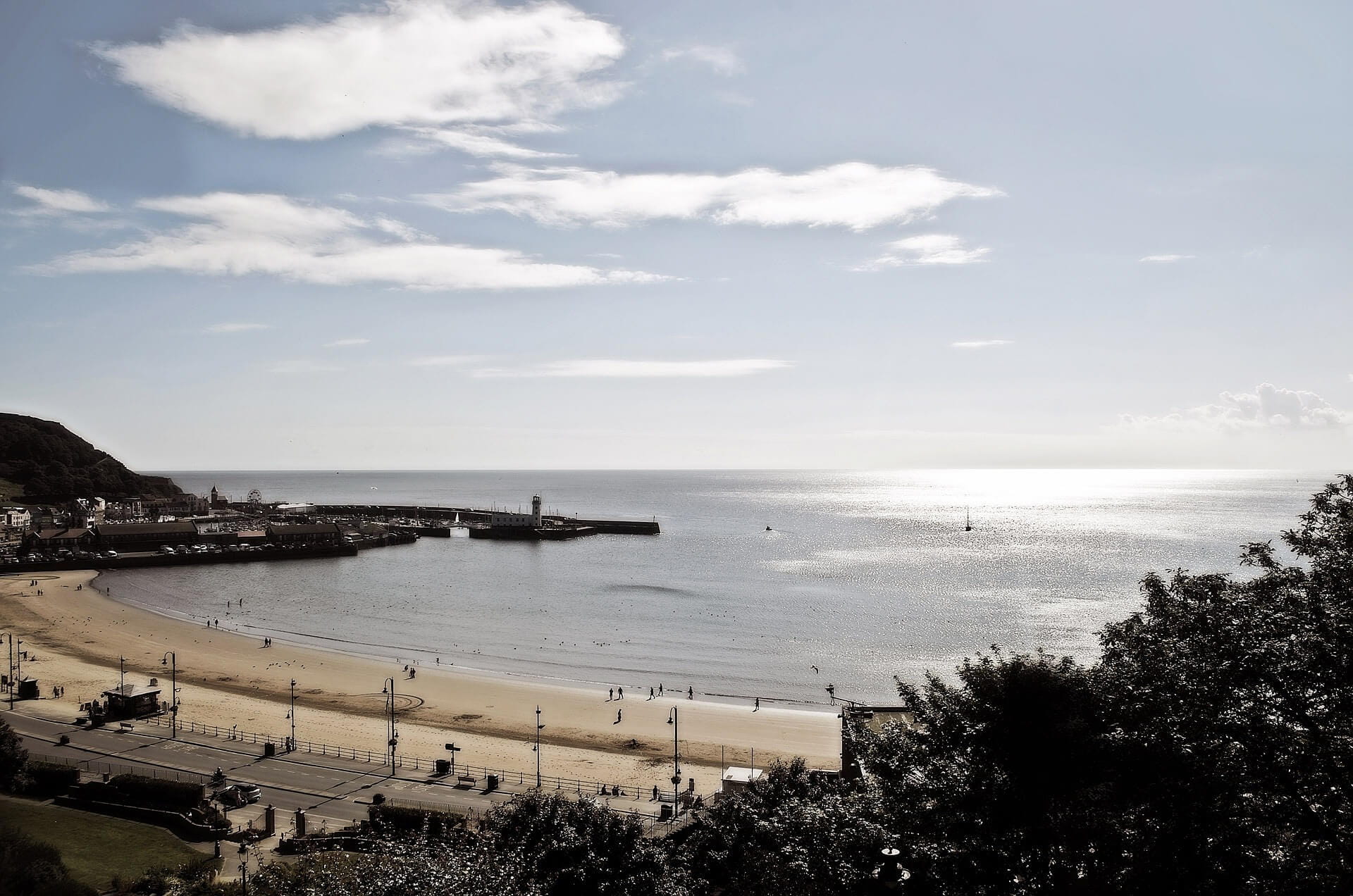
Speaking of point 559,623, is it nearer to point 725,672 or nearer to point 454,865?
point 725,672

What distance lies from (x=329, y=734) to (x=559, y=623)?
3409 cm

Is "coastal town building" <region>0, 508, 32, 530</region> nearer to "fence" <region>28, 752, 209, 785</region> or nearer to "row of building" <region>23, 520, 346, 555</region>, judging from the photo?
"row of building" <region>23, 520, 346, 555</region>

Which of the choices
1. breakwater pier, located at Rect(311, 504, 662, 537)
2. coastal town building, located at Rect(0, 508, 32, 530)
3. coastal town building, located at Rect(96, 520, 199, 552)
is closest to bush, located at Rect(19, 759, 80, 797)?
coastal town building, located at Rect(96, 520, 199, 552)

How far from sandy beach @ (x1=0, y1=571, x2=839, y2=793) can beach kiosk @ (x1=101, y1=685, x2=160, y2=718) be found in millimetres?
1861

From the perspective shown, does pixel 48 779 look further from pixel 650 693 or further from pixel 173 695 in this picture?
pixel 650 693

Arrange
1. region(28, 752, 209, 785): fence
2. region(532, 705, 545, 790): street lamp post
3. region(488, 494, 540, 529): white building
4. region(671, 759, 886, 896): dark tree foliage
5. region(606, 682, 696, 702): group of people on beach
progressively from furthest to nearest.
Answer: region(488, 494, 540, 529): white building, region(606, 682, 696, 702): group of people on beach, region(532, 705, 545, 790): street lamp post, region(28, 752, 209, 785): fence, region(671, 759, 886, 896): dark tree foliage

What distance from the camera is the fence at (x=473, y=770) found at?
110 ft

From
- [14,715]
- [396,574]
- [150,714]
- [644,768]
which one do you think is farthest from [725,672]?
[396,574]

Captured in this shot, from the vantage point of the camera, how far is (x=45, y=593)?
272ft

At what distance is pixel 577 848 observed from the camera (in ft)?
56.1

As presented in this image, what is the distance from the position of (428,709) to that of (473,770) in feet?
44.6

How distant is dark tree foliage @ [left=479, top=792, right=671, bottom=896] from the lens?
53.2 ft

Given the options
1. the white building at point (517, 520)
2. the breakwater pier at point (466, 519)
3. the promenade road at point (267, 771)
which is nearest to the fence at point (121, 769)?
the promenade road at point (267, 771)

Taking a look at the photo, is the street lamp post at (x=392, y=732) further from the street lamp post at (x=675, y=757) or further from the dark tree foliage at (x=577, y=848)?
the dark tree foliage at (x=577, y=848)
